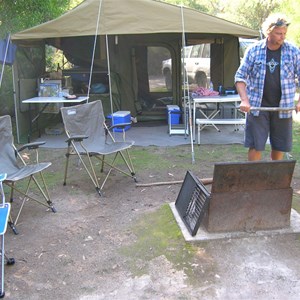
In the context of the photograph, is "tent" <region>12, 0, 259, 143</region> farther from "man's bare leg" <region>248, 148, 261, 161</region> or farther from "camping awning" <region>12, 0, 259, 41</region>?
"man's bare leg" <region>248, 148, 261, 161</region>

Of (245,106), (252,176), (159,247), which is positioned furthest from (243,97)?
(159,247)

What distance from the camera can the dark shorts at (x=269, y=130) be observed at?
3498mm

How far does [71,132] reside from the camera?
4.69 m

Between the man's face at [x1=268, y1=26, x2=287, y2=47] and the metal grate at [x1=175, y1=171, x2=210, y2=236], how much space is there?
1289 mm

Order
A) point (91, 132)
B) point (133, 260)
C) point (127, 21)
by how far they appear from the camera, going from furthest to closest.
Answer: point (127, 21) → point (91, 132) → point (133, 260)

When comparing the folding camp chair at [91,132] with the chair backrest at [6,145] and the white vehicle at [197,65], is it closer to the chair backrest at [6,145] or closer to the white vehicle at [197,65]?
the chair backrest at [6,145]

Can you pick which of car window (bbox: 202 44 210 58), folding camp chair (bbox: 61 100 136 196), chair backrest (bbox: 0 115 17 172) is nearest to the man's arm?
folding camp chair (bbox: 61 100 136 196)

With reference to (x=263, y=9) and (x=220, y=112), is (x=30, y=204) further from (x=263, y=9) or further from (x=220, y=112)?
(x=263, y=9)

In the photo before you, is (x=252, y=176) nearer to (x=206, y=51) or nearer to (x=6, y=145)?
(x=6, y=145)

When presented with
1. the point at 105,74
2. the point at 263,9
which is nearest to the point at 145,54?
the point at 105,74

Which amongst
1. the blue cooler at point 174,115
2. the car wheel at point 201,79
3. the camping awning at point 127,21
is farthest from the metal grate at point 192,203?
the car wheel at point 201,79

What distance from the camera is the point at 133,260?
2.86 metres

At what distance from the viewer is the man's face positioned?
3184 mm

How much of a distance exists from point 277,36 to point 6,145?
2720 mm
